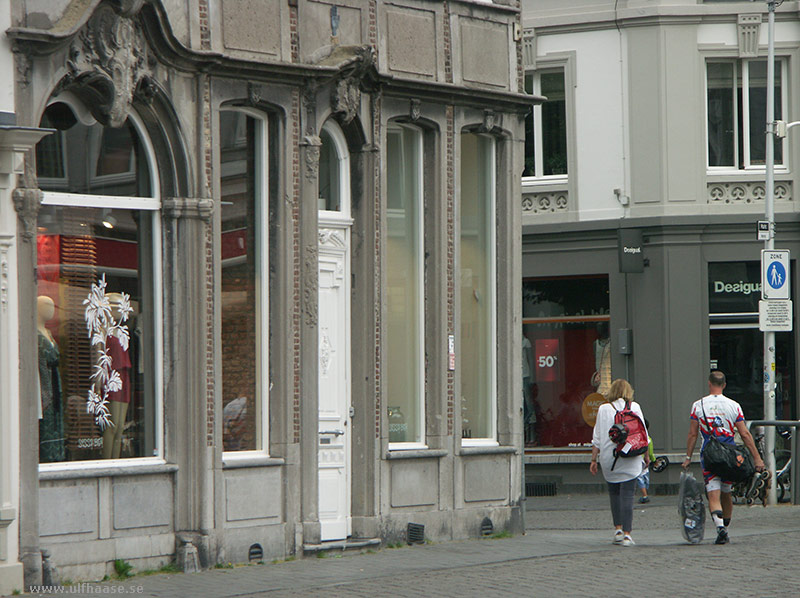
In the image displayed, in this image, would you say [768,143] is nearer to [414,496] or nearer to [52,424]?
[414,496]

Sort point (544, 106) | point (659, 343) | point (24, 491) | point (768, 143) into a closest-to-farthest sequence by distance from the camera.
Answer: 1. point (24, 491)
2. point (768, 143)
3. point (659, 343)
4. point (544, 106)

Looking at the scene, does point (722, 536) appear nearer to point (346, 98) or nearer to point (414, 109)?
point (414, 109)

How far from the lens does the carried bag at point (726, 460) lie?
1557 centimetres

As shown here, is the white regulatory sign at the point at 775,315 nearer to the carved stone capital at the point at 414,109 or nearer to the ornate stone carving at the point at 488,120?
the ornate stone carving at the point at 488,120

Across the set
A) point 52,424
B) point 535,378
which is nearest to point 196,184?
point 52,424

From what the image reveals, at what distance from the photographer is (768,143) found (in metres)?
23.2

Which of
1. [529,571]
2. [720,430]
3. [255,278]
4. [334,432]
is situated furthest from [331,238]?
[720,430]

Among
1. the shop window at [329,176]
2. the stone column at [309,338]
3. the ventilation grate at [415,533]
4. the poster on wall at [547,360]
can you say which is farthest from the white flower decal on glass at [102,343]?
the poster on wall at [547,360]

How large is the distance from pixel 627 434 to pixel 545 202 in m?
11.5

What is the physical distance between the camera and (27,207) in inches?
474

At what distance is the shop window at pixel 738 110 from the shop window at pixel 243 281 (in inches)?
527

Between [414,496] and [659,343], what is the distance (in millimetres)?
10670

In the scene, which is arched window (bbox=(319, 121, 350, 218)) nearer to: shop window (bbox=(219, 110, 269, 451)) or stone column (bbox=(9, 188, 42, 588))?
shop window (bbox=(219, 110, 269, 451))

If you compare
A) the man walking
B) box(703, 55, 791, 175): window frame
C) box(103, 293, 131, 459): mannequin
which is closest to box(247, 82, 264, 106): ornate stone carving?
box(103, 293, 131, 459): mannequin
